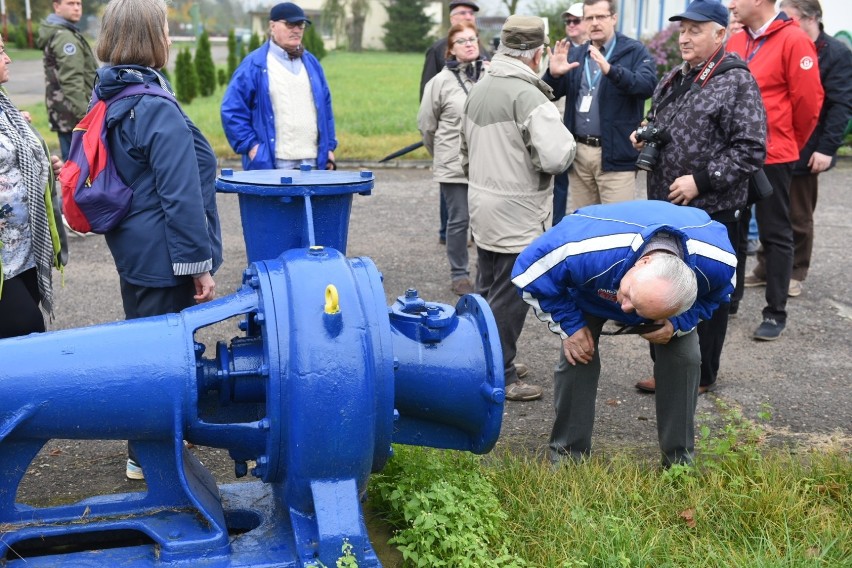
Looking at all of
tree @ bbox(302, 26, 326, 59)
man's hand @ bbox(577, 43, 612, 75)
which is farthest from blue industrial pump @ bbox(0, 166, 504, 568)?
tree @ bbox(302, 26, 326, 59)

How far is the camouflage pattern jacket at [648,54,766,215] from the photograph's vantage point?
169 inches

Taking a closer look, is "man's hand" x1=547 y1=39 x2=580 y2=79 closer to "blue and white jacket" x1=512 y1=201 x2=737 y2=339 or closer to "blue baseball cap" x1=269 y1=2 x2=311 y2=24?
"blue baseball cap" x1=269 y1=2 x2=311 y2=24

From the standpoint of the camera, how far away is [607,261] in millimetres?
3125

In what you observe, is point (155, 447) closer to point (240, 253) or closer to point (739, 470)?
point (739, 470)

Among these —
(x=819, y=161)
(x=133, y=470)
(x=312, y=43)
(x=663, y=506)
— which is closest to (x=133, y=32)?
(x=133, y=470)

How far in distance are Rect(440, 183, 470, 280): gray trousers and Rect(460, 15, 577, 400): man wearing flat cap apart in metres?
1.49

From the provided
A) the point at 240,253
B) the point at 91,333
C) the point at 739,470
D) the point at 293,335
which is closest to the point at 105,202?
the point at 91,333

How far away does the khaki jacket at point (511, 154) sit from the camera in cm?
438

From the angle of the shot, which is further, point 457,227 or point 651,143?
point 457,227

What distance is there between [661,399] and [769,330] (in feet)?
6.97

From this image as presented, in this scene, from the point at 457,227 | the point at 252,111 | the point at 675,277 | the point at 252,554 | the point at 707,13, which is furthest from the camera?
the point at 457,227

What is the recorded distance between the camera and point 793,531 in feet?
10.5

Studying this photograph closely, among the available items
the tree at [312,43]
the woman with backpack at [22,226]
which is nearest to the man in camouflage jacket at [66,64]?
the woman with backpack at [22,226]

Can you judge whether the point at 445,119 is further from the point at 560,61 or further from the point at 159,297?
the point at 159,297
